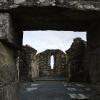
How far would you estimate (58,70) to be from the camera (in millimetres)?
26547

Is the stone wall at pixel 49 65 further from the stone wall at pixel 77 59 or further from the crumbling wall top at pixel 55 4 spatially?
the crumbling wall top at pixel 55 4

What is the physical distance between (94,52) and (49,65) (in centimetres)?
2326

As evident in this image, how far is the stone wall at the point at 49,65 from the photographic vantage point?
2653 centimetres

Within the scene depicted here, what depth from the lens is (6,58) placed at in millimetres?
3160

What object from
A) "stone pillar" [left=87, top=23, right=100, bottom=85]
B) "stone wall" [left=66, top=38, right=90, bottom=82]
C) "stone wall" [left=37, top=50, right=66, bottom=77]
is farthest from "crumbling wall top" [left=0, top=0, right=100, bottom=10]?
"stone wall" [left=37, top=50, right=66, bottom=77]

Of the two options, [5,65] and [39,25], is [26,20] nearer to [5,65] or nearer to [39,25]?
[39,25]

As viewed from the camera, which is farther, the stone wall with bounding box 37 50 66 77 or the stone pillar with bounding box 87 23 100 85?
the stone wall with bounding box 37 50 66 77

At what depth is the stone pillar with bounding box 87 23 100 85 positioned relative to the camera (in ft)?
11.2

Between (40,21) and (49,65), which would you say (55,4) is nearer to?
(40,21)

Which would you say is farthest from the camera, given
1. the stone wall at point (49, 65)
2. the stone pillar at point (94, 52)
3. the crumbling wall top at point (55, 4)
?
the stone wall at point (49, 65)

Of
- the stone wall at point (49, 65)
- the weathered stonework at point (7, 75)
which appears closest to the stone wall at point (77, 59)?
the stone wall at point (49, 65)

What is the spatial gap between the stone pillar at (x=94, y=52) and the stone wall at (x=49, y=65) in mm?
22614

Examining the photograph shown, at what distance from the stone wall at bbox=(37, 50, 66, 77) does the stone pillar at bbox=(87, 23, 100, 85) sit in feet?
74.2

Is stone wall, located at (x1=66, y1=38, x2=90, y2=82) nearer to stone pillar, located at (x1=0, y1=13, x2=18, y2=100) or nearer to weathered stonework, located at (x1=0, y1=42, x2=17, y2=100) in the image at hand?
weathered stonework, located at (x1=0, y1=42, x2=17, y2=100)
